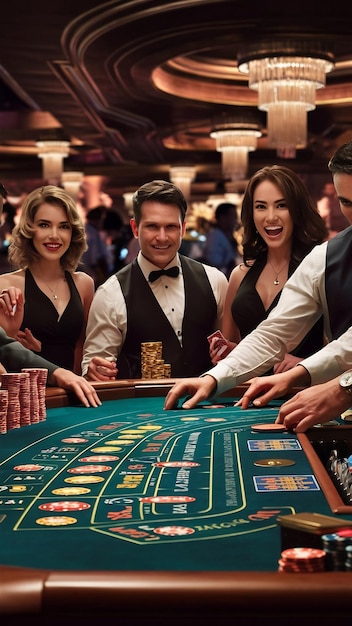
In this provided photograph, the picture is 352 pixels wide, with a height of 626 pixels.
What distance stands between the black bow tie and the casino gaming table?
1.20 m

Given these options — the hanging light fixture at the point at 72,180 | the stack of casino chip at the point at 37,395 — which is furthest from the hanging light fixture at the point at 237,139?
the stack of casino chip at the point at 37,395

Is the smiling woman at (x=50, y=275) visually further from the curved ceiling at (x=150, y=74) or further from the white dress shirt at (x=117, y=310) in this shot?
the curved ceiling at (x=150, y=74)

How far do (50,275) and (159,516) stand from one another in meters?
2.92

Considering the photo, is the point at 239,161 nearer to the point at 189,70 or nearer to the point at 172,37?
the point at 189,70

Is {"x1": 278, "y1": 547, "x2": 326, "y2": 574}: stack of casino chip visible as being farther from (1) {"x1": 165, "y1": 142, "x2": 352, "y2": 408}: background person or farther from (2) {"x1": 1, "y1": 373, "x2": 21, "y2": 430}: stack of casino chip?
(1) {"x1": 165, "y1": 142, "x2": 352, "y2": 408}: background person

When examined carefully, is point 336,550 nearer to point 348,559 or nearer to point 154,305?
point 348,559

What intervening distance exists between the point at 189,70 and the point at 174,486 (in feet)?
27.8

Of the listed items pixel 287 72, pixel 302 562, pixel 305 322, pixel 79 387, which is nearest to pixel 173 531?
pixel 302 562

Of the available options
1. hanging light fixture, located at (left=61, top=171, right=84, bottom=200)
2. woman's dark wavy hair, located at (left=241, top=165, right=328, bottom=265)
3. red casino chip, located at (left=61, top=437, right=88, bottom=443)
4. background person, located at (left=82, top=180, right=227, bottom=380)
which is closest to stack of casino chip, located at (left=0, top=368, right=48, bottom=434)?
red casino chip, located at (left=61, top=437, right=88, bottom=443)

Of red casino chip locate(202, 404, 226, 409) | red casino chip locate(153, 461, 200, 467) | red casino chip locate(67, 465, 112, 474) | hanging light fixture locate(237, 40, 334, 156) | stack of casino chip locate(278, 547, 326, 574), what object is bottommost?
stack of casino chip locate(278, 547, 326, 574)

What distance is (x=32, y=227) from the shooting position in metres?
4.30

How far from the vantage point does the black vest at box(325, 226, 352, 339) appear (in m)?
3.37

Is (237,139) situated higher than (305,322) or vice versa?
(237,139)

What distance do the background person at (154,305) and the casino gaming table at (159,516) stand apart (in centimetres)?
103
